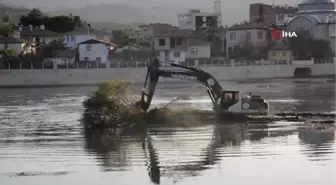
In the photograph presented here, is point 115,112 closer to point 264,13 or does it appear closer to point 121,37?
point 121,37

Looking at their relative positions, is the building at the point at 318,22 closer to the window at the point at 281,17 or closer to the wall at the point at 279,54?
the wall at the point at 279,54

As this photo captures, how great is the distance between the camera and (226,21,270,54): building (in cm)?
7969

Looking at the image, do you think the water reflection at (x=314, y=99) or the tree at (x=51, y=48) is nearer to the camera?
the water reflection at (x=314, y=99)

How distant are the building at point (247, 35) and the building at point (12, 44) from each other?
25.4 m

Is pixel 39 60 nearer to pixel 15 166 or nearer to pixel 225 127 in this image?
pixel 225 127

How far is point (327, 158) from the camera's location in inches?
674

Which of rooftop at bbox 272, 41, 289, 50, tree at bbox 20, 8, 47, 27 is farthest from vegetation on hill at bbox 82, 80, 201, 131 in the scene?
tree at bbox 20, 8, 47, 27

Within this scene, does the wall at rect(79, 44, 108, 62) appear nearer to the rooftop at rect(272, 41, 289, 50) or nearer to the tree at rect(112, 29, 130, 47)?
the tree at rect(112, 29, 130, 47)

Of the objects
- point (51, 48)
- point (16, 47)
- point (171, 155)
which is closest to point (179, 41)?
point (51, 48)

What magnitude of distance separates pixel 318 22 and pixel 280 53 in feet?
27.0

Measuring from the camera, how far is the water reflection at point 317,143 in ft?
57.9

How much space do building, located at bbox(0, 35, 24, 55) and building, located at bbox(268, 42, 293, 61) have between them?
26482 mm

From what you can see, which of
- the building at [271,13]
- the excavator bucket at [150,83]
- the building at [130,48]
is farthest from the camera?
the building at [271,13]

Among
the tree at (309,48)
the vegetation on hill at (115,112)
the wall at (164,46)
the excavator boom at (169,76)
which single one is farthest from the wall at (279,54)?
the vegetation on hill at (115,112)
